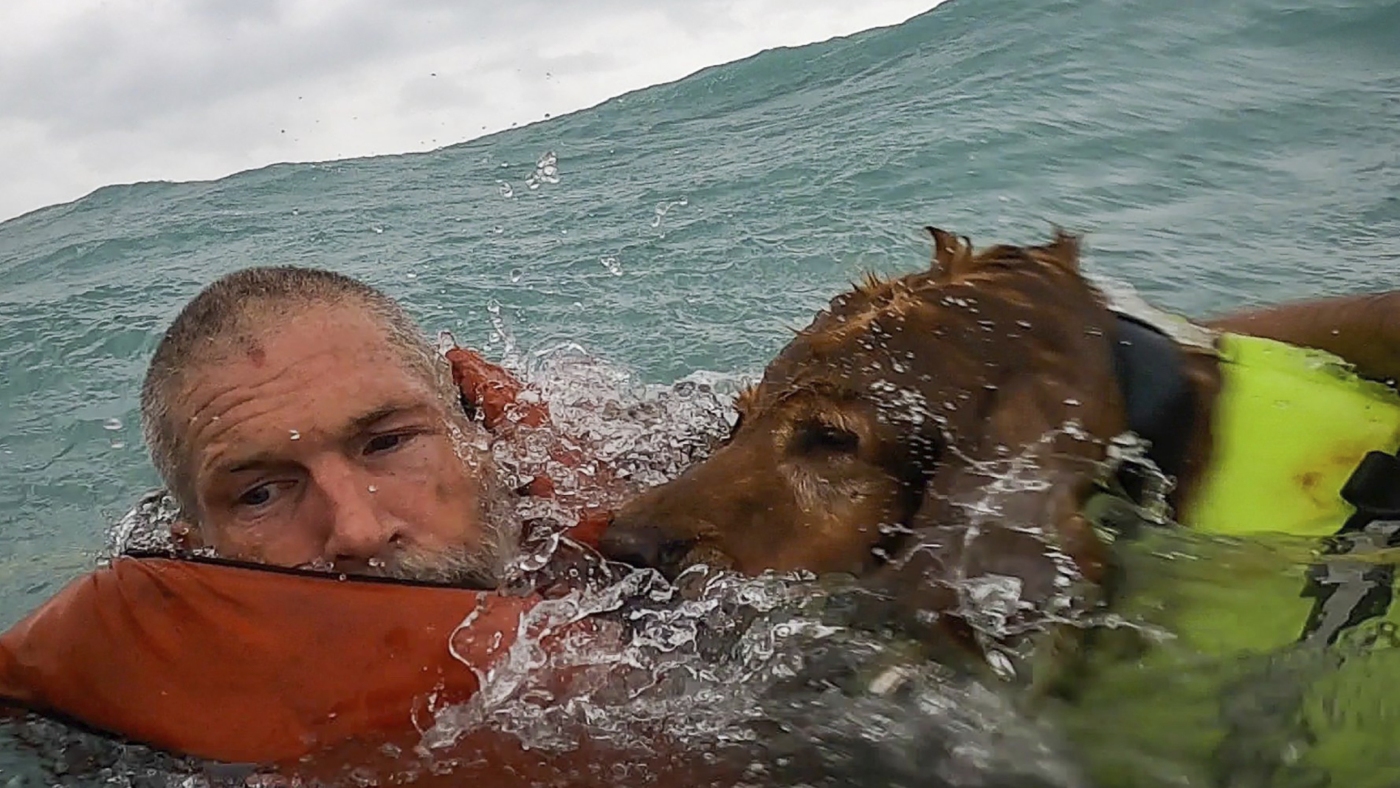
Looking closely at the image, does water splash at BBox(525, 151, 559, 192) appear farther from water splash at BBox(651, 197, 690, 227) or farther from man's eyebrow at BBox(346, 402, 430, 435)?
man's eyebrow at BBox(346, 402, 430, 435)

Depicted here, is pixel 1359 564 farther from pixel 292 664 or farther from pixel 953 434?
pixel 292 664

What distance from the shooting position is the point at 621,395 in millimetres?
5273

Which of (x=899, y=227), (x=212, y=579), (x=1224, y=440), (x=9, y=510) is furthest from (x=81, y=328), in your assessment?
(x=1224, y=440)

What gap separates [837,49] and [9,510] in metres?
13.0

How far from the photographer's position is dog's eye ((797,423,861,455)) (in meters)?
2.73

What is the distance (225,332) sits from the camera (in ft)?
11.1

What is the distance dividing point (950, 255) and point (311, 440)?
1518 mm

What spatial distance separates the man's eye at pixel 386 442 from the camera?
3256mm

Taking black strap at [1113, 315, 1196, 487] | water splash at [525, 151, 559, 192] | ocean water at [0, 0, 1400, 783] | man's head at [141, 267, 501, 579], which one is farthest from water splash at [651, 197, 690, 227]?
black strap at [1113, 315, 1196, 487]

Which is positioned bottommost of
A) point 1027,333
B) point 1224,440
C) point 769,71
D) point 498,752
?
point 498,752

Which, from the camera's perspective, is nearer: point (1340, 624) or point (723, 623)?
point (1340, 624)

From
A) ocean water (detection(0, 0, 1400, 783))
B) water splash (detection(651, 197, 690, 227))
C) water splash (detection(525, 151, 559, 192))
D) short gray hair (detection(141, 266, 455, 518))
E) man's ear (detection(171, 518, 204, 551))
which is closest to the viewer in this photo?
short gray hair (detection(141, 266, 455, 518))

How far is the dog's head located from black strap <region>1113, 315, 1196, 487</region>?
4cm

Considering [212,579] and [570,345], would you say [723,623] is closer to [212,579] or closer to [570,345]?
[212,579]
